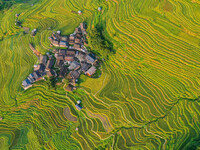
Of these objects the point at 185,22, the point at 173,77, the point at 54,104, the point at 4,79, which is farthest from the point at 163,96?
the point at 4,79

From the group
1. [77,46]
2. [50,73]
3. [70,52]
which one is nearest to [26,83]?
[50,73]

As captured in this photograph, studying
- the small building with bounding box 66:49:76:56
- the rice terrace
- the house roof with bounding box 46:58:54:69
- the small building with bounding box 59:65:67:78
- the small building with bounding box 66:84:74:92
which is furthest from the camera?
the small building with bounding box 66:49:76:56

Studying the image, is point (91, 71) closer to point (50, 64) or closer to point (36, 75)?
point (50, 64)

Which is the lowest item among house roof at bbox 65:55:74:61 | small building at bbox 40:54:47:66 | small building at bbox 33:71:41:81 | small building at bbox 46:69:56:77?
small building at bbox 33:71:41:81

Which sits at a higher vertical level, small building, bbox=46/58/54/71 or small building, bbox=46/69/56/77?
small building, bbox=46/58/54/71

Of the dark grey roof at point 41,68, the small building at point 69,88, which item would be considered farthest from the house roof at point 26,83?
the small building at point 69,88

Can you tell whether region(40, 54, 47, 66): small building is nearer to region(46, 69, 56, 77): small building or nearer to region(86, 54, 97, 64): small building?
region(46, 69, 56, 77): small building

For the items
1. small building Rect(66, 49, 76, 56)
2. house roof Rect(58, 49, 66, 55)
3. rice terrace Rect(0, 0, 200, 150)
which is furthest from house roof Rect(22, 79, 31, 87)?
small building Rect(66, 49, 76, 56)
